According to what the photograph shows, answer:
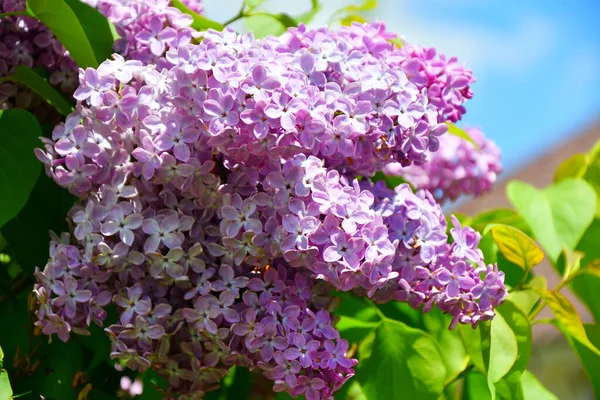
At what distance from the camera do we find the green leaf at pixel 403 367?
2.54ft

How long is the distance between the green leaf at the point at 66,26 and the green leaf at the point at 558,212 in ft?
1.75

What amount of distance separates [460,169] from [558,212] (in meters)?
0.27

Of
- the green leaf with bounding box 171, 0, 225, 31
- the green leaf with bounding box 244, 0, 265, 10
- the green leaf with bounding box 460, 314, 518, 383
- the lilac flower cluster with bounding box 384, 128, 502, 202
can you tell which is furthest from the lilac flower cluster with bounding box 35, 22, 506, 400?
the lilac flower cluster with bounding box 384, 128, 502, 202

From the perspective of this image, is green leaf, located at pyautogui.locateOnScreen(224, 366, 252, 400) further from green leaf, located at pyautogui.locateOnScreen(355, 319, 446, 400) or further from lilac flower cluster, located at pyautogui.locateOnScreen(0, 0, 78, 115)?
lilac flower cluster, located at pyautogui.locateOnScreen(0, 0, 78, 115)

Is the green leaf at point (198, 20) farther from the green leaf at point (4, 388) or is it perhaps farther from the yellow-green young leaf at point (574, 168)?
the yellow-green young leaf at point (574, 168)

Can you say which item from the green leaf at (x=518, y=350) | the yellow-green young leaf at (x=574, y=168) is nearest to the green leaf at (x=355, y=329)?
the green leaf at (x=518, y=350)

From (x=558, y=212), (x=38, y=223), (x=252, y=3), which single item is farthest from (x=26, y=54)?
(x=558, y=212)

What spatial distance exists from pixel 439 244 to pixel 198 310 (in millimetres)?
216

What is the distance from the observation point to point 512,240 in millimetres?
813

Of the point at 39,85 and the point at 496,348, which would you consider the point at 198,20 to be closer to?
the point at 39,85

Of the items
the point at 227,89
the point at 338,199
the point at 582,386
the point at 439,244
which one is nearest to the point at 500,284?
the point at 439,244

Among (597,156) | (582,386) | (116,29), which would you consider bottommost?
(582,386)

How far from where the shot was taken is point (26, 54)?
786mm

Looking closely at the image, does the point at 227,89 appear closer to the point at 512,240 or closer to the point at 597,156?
the point at 512,240
